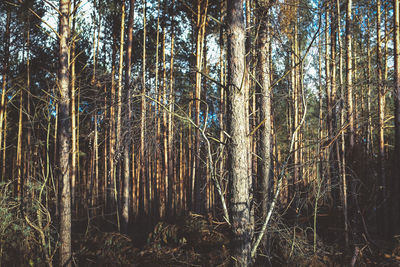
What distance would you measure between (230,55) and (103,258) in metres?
5.42

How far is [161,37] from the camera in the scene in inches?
548

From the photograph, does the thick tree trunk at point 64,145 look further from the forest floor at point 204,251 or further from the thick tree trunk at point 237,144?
the thick tree trunk at point 237,144

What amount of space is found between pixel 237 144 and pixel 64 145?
11.3 feet

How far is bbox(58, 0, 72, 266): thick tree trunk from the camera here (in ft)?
16.0

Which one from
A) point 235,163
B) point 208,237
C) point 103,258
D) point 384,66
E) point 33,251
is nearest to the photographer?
point 235,163

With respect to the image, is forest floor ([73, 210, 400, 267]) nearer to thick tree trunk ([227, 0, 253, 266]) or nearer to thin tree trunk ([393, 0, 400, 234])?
thin tree trunk ([393, 0, 400, 234])

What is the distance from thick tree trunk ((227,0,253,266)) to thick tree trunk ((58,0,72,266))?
3152 millimetres

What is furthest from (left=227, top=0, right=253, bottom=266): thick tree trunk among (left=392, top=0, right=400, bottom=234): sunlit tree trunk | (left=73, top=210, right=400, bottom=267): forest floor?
(left=392, top=0, right=400, bottom=234): sunlit tree trunk

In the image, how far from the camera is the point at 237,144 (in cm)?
341

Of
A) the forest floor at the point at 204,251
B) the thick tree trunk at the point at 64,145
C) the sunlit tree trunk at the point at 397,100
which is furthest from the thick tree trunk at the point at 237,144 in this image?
the sunlit tree trunk at the point at 397,100

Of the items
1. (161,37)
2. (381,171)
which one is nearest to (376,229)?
(381,171)

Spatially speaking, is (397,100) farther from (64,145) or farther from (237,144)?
(64,145)

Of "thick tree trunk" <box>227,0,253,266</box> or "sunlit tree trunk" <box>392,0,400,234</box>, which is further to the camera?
"sunlit tree trunk" <box>392,0,400,234</box>

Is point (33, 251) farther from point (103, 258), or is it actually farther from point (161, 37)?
point (161, 37)
